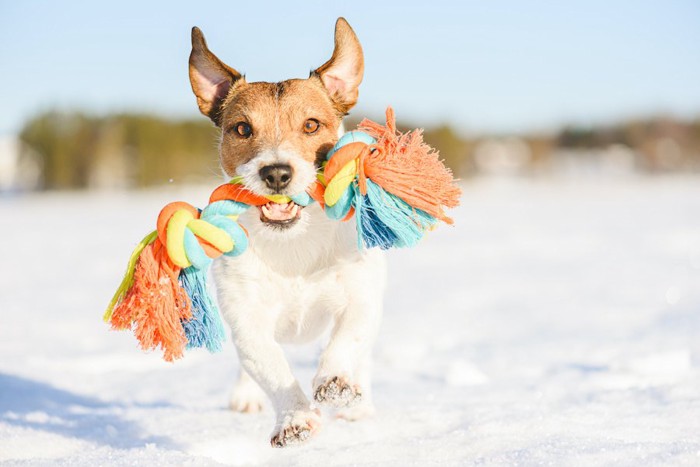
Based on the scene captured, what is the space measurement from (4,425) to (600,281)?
679 centimetres

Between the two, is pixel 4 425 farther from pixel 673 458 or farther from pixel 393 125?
pixel 673 458

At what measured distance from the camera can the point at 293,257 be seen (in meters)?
3.54

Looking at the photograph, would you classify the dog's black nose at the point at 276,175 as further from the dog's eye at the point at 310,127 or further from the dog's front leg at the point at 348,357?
the dog's front leg at the point at 348,357

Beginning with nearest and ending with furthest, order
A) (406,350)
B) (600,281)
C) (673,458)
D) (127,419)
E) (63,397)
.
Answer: (673,458) < (127,419) < (63,397) < (406,350) < (600,281)

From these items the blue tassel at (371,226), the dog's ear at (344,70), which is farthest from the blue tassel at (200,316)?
the dog's ear at (344,70)

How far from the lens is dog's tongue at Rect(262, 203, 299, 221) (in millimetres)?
3408

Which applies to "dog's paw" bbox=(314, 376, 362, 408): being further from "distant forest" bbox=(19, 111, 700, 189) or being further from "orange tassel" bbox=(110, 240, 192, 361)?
"distant forest" bbox=(19, 111, 700, 189)

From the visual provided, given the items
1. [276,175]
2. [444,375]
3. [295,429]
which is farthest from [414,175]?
[444,375]

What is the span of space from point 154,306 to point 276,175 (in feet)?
2.56

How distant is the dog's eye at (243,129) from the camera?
12.4 feet

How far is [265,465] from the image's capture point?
3055mm

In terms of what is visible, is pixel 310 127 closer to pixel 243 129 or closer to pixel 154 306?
pixel 243 129

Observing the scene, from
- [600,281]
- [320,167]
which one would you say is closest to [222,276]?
[320,167]

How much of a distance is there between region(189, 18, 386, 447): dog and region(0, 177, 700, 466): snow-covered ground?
316mm
